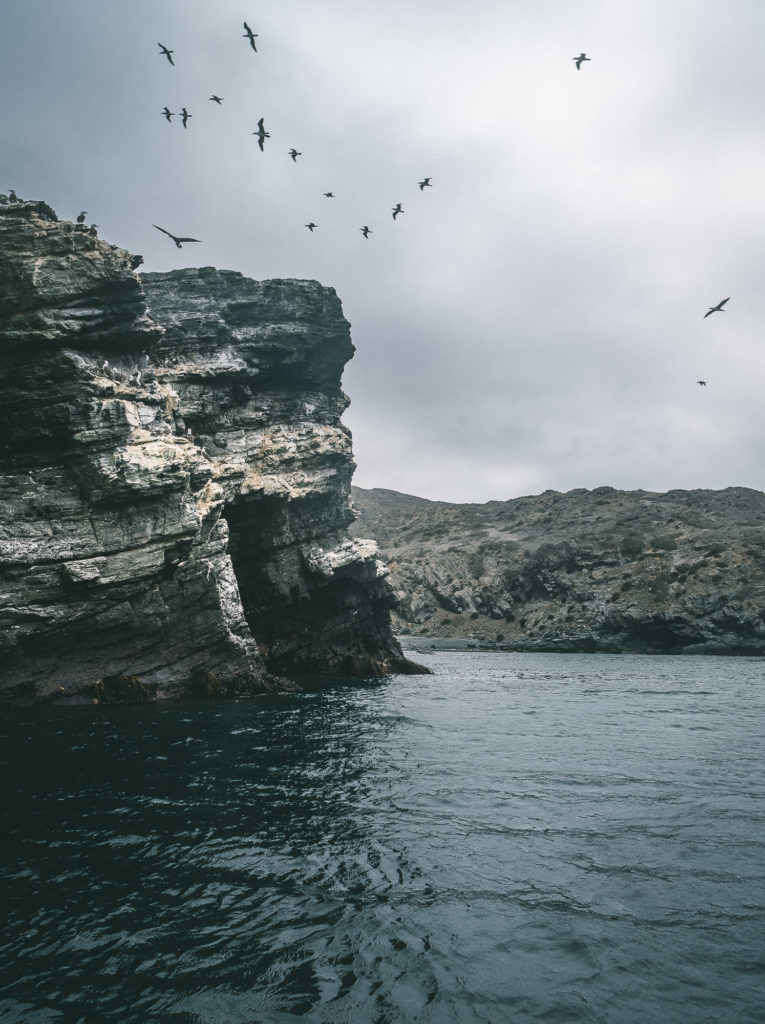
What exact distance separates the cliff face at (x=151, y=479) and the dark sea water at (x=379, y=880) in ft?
35.4

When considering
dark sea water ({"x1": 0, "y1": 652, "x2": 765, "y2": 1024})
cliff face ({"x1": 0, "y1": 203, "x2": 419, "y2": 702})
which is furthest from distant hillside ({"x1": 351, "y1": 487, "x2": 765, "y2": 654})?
dark sea water ({"x1": 0, "y1": 652, "x2": 765, "y2": 1024})

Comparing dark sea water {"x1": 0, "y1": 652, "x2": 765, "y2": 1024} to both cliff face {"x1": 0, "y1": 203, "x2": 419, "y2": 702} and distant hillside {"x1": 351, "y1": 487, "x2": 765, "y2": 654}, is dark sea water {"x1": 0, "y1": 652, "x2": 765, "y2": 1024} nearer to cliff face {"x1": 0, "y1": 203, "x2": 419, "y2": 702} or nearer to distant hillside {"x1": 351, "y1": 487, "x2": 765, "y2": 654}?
cliff face {"x1": 0, "y1": 203, "x2": 419, "y2": 702}

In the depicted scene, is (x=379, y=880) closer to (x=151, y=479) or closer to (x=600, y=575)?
(x=151, y=479)

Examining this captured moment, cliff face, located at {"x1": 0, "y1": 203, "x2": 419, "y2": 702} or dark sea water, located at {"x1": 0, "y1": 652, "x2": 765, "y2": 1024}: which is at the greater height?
cliff face, located at {"x1": 0, "y1": 203, "x2": 419, "y2": 702}

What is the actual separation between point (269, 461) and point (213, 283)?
59.8ft

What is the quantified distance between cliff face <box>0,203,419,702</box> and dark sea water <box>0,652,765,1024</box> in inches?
424

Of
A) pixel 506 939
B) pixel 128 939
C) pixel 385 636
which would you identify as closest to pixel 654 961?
pixel 506 939

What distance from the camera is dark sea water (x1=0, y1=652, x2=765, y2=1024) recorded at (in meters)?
8.24

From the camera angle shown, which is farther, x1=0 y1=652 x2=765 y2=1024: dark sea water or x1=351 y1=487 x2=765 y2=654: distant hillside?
x1=351 y1=487 x2=765 y2=654: distant hillside

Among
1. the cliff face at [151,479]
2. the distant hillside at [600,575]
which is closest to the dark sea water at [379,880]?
the cliff face at [151,479]

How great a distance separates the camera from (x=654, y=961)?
9.07 m

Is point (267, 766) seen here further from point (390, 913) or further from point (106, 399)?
point (106, 399)

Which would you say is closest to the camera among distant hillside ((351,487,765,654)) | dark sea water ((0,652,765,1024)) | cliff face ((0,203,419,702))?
dark sea water ((0,652,765,1024))

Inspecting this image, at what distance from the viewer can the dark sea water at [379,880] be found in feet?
27.0
